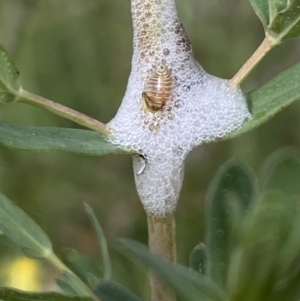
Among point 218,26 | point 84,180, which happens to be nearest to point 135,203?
point 84,180

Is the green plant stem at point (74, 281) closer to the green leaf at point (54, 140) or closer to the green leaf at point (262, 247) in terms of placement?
the green leaf at point (54, 140)

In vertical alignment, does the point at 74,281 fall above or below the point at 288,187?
below

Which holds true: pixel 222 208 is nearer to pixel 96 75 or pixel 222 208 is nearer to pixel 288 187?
pixel 288 187

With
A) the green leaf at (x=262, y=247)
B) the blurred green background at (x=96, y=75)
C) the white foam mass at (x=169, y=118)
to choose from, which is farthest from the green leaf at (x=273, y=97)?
the blurred green background at (x=96, y=75)

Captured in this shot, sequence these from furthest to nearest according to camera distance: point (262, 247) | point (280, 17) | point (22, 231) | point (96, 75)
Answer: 1. point (96, 75)
2. point (22, 231)
3. point (280, 17)
4. point (262, 247)

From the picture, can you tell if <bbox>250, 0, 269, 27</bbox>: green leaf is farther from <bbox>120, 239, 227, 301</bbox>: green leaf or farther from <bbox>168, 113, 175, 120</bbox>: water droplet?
<bbox>120, 239, 227, 301</bbox>: green leaf

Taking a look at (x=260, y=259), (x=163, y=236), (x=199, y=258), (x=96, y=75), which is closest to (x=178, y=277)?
(x=260, y=259)

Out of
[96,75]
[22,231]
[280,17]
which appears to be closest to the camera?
[280,17]

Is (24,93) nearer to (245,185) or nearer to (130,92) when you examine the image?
(130,92)
